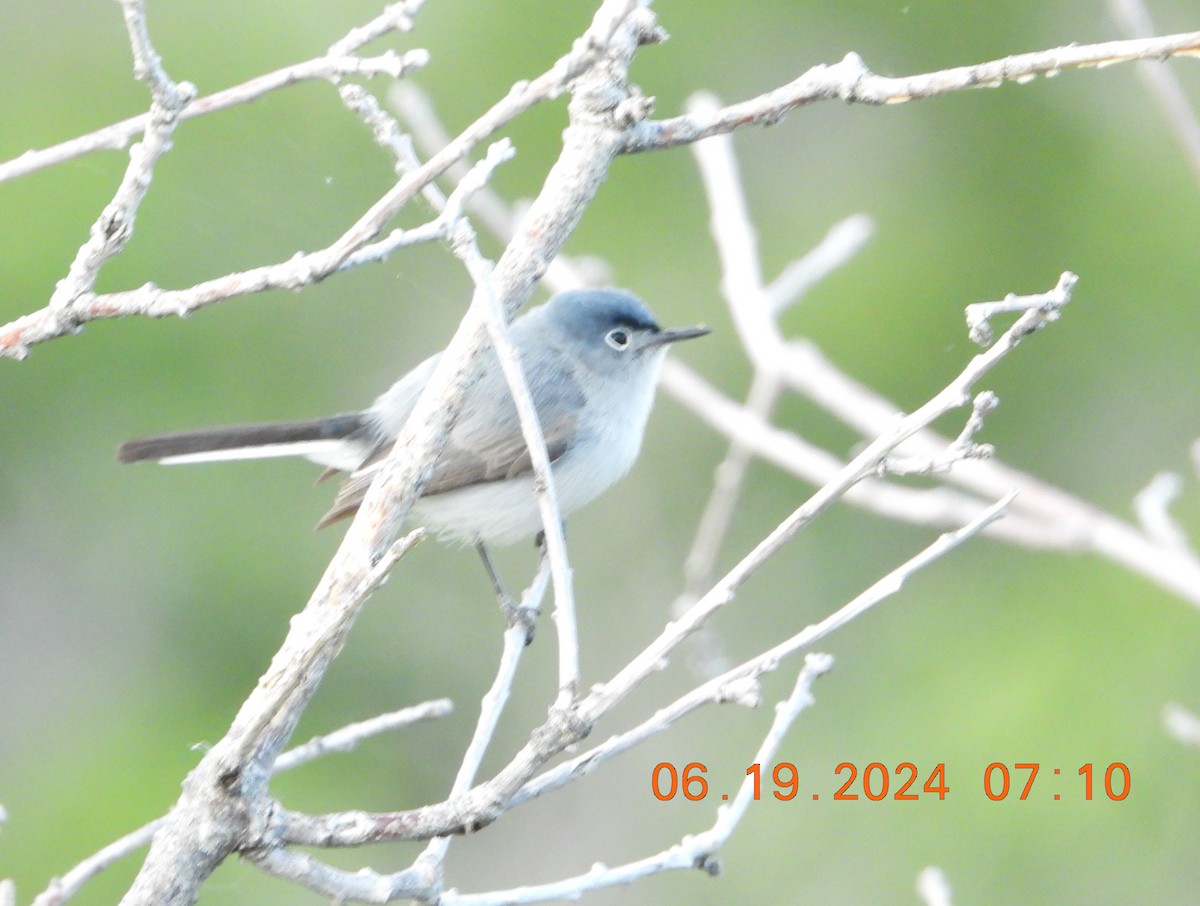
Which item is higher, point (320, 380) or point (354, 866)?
point (320, 380)

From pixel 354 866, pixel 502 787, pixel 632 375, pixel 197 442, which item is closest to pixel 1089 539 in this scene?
pixel 502 787

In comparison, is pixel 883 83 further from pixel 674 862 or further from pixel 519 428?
pixel 519 428

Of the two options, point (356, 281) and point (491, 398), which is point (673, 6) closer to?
point (356, 281)

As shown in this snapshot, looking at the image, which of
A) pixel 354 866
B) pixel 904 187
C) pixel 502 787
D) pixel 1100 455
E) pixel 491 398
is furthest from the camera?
pixel 904 187

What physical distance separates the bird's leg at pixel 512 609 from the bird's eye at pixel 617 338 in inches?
23.8

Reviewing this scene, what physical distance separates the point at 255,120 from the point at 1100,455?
160 inches

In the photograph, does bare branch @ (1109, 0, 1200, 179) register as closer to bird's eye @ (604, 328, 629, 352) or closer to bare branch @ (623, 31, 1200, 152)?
bare branch @ (623, 31, 1200, 152)

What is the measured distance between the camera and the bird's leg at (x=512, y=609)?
114 inches

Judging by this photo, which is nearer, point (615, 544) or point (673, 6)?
point (615, 544)

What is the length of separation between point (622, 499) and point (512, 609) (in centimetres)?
337

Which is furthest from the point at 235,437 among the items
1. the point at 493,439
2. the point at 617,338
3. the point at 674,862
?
the point at 674,862

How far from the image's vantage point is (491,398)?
3.73m

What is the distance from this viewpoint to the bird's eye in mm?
3889

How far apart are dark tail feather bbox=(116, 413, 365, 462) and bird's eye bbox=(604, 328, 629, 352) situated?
2.16ft
